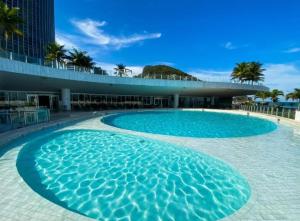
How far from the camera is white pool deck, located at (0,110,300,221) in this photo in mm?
2828

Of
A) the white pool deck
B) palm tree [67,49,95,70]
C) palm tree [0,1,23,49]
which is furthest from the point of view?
palm tree [67,49,95,70]

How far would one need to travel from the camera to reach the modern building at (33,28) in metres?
40.8

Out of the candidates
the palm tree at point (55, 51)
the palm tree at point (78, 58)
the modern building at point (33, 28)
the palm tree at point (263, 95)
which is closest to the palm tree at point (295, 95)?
the palm tree at point (263, 95)

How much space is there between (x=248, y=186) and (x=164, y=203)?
1.83 metres

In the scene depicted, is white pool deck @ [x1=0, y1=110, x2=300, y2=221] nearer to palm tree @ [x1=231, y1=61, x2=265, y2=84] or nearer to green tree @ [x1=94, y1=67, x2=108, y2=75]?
green tree @ [x1=94, y1=67, x2=108, y2=75]

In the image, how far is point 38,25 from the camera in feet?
159

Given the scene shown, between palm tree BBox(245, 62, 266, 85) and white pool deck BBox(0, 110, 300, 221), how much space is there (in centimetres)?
2832

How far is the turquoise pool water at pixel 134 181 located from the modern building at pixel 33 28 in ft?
143

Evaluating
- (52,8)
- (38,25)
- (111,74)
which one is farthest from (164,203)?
(52,8)

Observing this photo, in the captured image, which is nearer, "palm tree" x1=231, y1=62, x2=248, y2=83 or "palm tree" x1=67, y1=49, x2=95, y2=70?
"palm tree" x1=67, y1=49, x2=95, y2=70

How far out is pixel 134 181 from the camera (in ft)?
15.0

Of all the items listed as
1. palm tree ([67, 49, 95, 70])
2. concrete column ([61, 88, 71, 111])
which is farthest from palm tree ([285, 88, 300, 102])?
concrete column ([61, 88, 71, 111])

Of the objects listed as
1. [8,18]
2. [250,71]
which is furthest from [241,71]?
[8,18]

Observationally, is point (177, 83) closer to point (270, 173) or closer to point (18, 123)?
point (18, 123)
